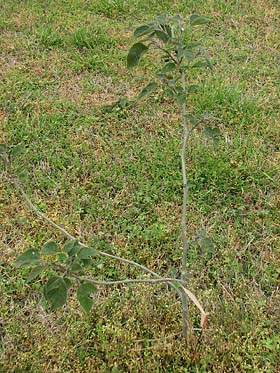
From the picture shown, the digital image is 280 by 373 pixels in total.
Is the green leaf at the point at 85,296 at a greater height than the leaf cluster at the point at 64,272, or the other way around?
the leaf cluster at the point at 64,272

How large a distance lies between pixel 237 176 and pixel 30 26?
2.54 meters

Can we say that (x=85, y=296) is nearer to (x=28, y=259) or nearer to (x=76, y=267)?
(x=76, y=267)

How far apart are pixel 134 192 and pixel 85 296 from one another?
4.28 ft

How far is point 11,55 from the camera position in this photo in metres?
3.68

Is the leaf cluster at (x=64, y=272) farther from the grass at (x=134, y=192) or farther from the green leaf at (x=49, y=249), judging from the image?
the grass at (x=134, y=192)

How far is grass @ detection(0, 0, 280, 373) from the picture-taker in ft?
5.60

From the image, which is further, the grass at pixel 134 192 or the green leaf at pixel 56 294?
the grass at pixel 134 192

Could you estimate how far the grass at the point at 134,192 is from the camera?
1.71 meters

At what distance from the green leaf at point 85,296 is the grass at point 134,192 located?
0.55m

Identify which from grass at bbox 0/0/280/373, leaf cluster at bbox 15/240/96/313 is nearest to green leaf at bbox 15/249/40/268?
leaf cluster at bbox 15/240/96/313

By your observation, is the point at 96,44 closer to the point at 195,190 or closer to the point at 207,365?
the point at 195,190

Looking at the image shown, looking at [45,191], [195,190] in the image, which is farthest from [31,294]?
[195,190]

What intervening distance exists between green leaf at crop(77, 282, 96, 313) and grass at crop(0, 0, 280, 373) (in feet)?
1.81

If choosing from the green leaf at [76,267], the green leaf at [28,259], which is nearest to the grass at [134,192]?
the green leaf at [28,259]
